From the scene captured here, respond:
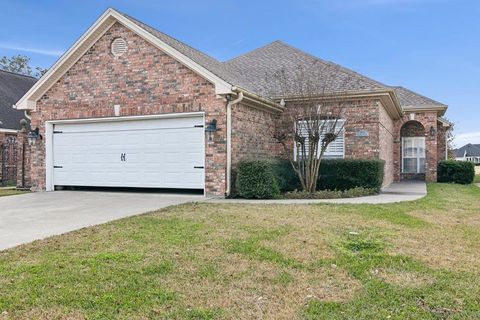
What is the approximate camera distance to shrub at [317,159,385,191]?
41.5 feet

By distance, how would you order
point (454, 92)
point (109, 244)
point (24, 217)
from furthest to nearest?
1. point (454, 92)
2. point (24, 217)
3. point (109, 244)

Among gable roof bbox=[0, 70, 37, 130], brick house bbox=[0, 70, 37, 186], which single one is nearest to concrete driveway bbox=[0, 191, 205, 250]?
brick house bbox=[0, 70, 37, 186]

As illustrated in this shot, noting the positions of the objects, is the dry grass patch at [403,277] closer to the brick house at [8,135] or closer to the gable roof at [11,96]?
the brick house at [8,135]

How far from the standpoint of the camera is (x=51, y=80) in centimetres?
1381

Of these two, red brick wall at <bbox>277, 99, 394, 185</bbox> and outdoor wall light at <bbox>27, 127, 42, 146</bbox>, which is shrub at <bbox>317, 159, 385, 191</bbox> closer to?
red brick wall at <bbox>277, 99, 394, 185</bbox>

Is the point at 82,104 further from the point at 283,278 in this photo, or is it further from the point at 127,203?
the point at 283,278

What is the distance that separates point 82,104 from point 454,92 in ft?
90.1

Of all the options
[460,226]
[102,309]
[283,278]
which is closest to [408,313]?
[283,278]

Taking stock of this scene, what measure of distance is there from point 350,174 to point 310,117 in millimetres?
2178

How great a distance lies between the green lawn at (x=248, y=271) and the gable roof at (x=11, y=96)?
15.3 meters

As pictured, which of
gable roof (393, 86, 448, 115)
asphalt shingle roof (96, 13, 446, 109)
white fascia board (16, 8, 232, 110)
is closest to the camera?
white fascia board (16, 8, 232, 110)

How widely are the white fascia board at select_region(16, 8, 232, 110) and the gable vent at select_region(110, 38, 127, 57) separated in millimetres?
502

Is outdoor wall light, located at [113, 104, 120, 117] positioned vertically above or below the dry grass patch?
above

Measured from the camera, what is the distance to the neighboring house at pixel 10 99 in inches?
763
